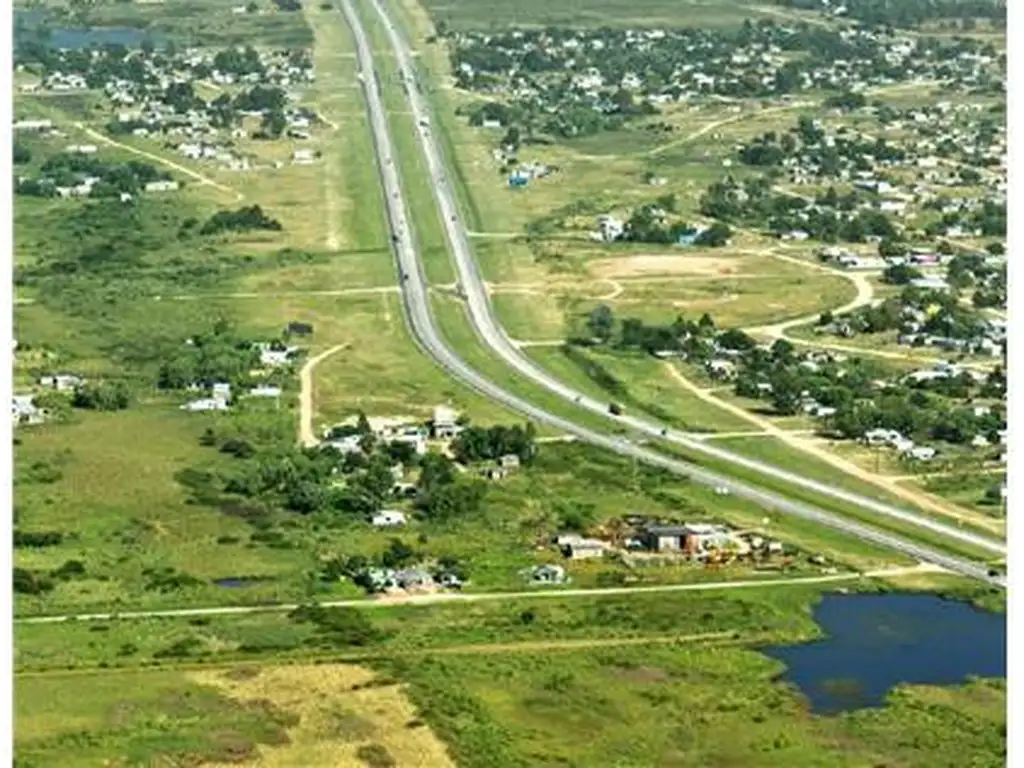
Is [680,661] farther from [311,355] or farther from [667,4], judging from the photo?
[667,4]

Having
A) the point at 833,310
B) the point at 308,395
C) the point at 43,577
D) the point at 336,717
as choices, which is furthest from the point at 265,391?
the point at 336,717

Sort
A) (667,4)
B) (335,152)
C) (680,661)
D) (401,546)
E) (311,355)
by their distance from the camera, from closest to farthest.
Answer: (680,661)
(401,546)
(311,355)
(335,152)
(667,4)

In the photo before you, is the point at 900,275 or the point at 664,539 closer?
the point at 664,539

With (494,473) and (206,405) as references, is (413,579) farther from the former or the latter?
(206,405)

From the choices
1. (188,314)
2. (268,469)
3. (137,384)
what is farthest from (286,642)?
(188,314)

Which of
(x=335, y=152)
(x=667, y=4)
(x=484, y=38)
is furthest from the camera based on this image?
(x=667, y=4)

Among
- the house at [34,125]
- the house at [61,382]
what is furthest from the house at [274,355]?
the house at [34,125]

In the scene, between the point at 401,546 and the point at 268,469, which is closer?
the point at 401,546
